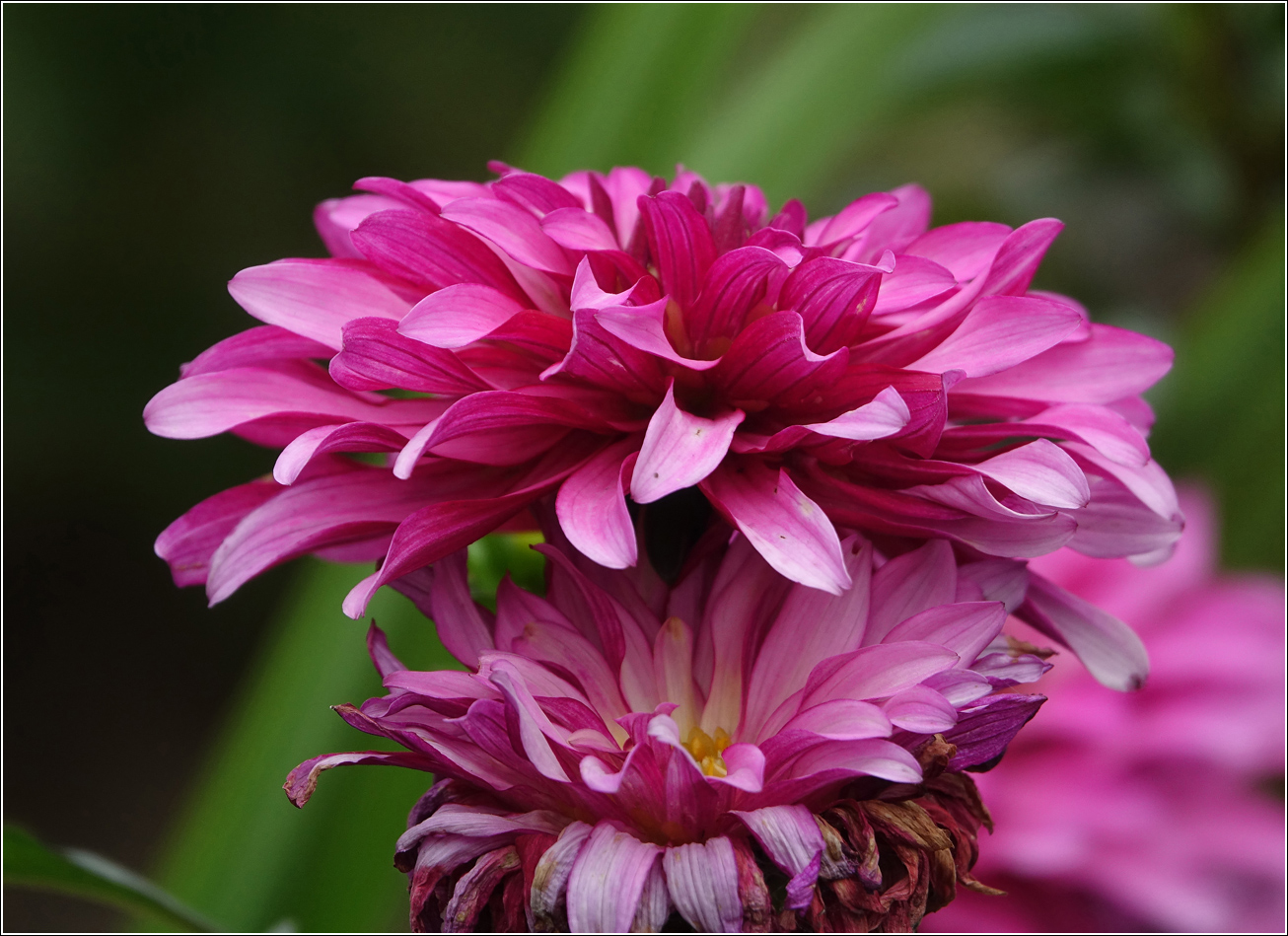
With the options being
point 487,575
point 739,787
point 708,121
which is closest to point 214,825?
point 487,575

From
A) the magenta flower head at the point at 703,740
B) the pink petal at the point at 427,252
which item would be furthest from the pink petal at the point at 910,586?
the pink petal at the point at 427,252

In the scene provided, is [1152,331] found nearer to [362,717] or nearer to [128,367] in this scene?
[362,717]

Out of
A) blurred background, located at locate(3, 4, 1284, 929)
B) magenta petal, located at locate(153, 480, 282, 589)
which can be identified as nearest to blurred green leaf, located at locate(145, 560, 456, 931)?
blurred background, located at locate(3, 4, 1284, 929)

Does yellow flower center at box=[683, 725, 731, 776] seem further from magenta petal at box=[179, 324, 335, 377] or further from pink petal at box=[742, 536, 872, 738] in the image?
magenta petal at box=[179, 324, 335, 377]

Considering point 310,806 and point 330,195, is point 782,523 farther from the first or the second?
point 330,195

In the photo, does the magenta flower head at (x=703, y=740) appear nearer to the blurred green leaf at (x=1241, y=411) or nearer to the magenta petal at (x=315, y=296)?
the magenta petal at (x=315, y=296)

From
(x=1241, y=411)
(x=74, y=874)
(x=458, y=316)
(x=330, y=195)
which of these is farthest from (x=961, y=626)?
(x=330, y=195)
